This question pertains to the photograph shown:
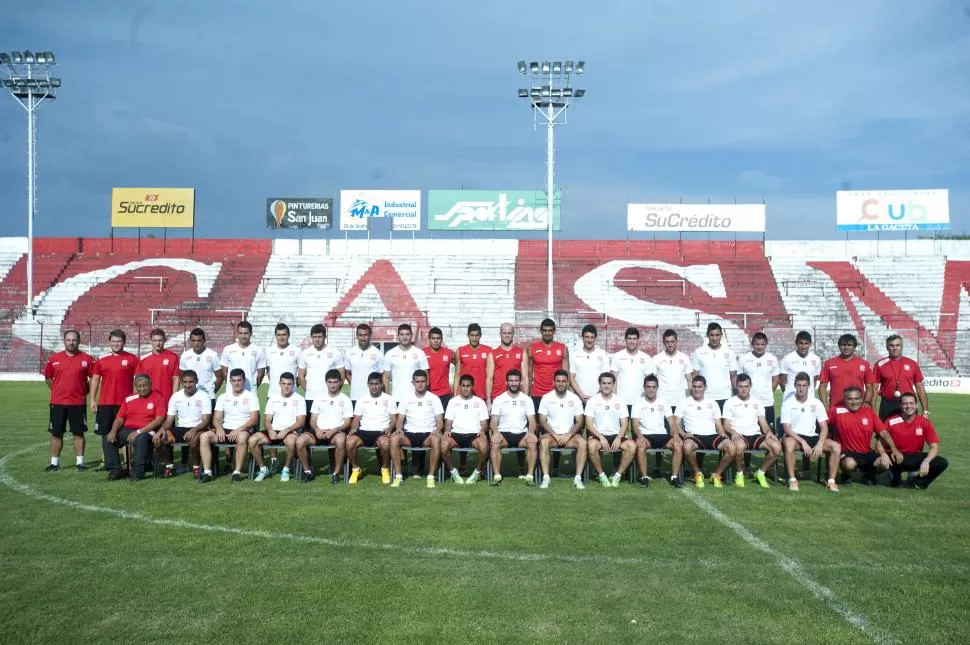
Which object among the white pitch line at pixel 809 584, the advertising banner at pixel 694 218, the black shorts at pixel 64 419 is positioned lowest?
the white pitch line at pixel 809 584

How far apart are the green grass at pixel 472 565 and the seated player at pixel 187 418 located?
2.41 feet

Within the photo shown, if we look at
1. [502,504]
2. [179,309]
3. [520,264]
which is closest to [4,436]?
[502,504]

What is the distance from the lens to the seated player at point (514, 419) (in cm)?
916

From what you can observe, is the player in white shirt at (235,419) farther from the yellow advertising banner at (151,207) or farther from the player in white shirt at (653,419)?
Answer: the yellow advertising banner at (151,207)

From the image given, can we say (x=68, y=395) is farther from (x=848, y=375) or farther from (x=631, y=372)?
(x=848, y=375)

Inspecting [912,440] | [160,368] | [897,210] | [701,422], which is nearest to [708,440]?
[701,422]

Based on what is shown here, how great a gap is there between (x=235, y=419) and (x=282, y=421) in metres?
0.60

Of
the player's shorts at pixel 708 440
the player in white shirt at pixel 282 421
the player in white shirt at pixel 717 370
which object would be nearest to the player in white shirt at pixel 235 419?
the player in white shirt at pixel 282 421

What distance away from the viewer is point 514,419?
9422mm

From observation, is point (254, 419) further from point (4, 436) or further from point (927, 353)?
point (927, 353)

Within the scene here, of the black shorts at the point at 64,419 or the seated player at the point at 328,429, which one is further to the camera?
the black shorts at the point at 64,419

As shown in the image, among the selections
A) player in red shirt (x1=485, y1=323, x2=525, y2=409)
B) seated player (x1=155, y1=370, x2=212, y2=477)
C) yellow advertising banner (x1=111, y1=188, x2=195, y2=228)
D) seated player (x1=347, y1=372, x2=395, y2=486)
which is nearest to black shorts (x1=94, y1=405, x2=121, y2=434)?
seated player (x1=155, y1=370, x2=212, y2=477)

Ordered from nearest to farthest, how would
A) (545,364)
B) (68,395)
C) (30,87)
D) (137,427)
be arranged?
(137,427) → (68,395) → (545,364) → (30,87)

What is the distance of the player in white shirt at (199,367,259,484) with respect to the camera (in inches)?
360
